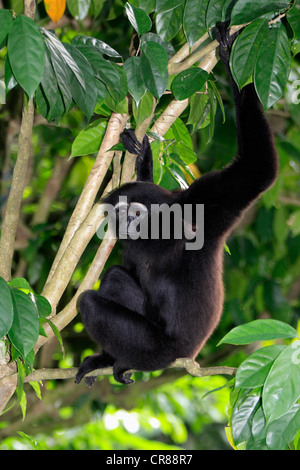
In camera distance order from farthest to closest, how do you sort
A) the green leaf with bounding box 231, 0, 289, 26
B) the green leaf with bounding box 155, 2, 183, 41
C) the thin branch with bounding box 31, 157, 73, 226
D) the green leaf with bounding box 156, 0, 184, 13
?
1. the thin branch with bounding box 31, 157, 73, 226
2. the green leaf with bounding box 155, 2, 183, 41
3. the green leaf with bounding box 156, 0, 184, 13
4. the green leaf with bounding box 231, 0, 289, 26

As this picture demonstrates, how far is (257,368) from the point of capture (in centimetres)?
152

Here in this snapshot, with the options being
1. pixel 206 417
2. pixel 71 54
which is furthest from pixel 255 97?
pixel 206 417

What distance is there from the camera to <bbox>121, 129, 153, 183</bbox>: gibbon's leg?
2344 mm

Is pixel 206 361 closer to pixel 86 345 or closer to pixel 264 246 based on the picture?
pixel 86 345

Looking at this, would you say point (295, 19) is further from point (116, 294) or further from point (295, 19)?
point (116, 294)

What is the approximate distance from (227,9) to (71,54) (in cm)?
56

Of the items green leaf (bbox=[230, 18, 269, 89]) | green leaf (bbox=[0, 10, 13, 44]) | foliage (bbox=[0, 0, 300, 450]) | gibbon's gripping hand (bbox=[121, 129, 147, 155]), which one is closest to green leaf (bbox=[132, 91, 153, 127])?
foliage (bbox=[0, 0, 300, 450])

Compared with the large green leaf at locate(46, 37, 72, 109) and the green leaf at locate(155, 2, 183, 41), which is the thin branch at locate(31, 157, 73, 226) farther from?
the large green leaf at locate(46, 37, 72, 109)

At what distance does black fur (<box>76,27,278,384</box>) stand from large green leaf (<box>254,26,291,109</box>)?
21.0 inches

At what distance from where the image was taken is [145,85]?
1935 millimetres

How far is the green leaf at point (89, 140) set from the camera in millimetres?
2464

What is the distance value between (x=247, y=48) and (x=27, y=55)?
704 millimetres

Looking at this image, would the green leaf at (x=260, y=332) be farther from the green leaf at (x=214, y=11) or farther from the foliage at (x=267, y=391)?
the green leaf at (x=214, y=11)

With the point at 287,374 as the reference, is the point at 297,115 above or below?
above
